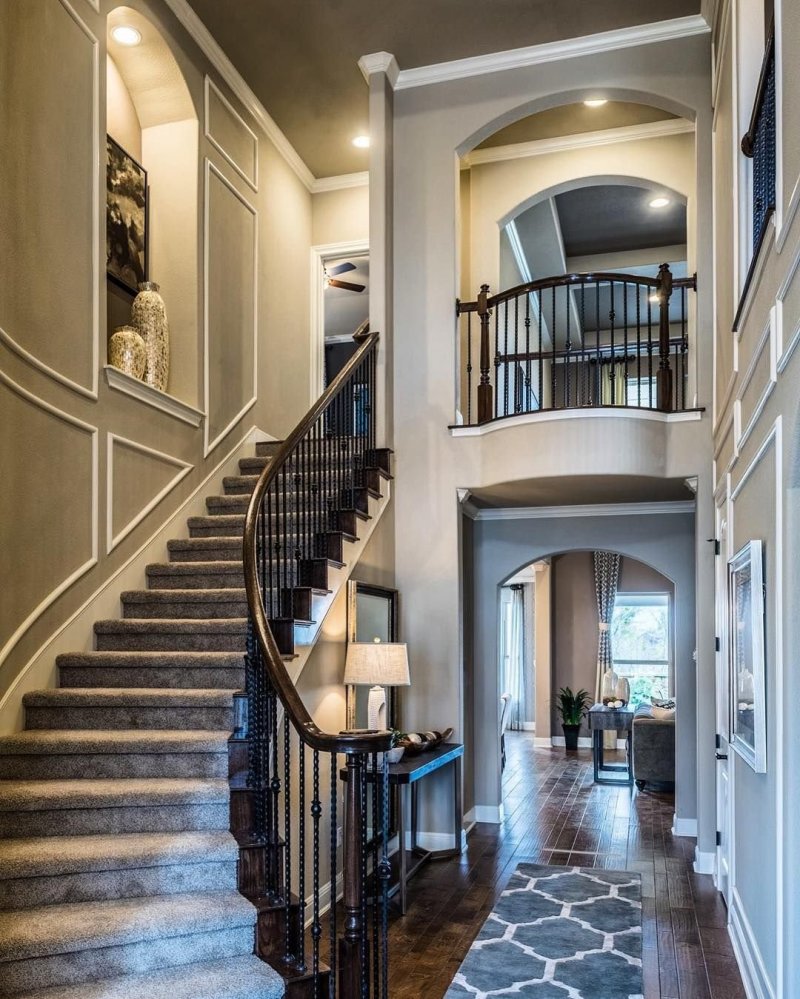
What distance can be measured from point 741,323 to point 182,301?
149 inches

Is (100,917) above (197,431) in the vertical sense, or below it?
below

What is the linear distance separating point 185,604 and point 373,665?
113 centimetres

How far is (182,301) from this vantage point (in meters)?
6.15

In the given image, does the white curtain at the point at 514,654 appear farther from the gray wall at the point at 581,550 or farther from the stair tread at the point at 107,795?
the stair tread at the point at 107,795

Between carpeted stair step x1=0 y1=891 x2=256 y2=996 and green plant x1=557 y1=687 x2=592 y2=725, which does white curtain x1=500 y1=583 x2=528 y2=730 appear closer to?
green plant x1=557 y1=687 x2=592 y2=725

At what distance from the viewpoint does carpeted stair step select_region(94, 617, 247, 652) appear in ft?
15.0

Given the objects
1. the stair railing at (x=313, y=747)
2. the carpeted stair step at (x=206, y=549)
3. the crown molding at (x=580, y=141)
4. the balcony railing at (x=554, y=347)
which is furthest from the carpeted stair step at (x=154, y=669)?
the crown molding at (x=580, y=141)

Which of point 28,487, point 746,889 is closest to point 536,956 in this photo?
point 746,889

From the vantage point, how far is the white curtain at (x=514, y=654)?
13539 millimetres

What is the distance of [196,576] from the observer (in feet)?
17.3

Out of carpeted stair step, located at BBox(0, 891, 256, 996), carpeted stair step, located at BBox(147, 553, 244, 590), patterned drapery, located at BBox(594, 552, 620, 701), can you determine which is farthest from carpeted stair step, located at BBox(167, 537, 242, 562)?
patterned drapery, located at BBox(594, 552, 620, 701)

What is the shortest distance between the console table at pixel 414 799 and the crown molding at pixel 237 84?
16.9 feet

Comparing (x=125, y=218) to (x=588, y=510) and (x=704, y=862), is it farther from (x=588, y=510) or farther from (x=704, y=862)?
(x=704, y=862)

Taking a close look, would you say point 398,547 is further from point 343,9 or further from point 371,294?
point 343,9
